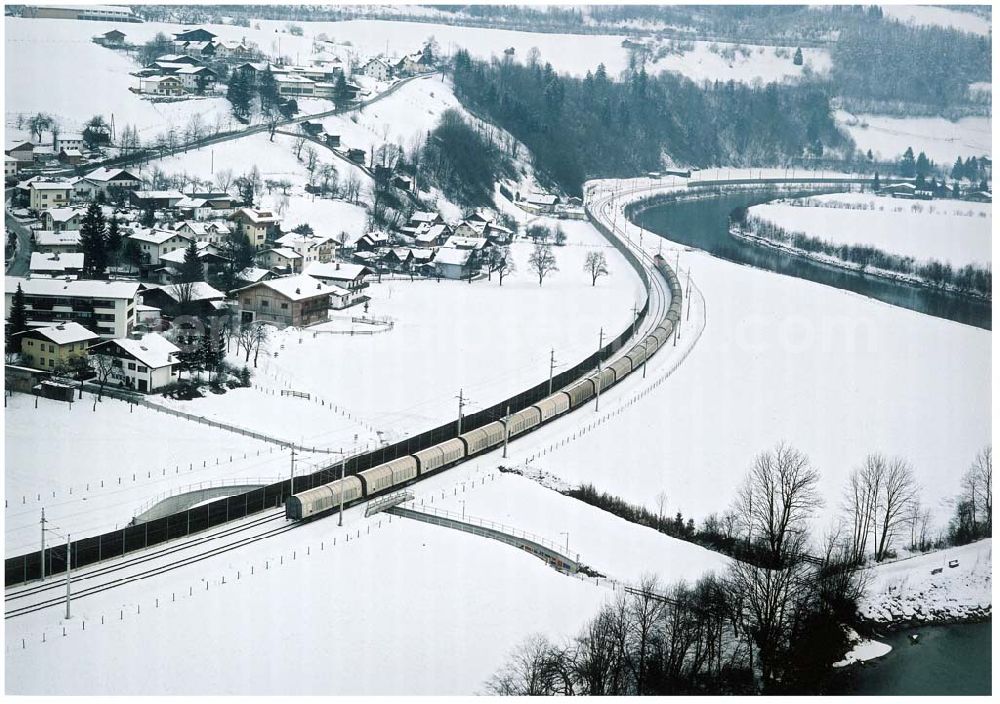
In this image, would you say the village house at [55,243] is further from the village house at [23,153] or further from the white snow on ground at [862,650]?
the white snow on ground at [862,650]

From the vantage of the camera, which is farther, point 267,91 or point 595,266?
point 267,91

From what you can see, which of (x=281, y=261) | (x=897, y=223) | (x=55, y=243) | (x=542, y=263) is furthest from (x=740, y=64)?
(x=55, y=243)

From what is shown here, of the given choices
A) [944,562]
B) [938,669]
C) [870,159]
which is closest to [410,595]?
[938,669]

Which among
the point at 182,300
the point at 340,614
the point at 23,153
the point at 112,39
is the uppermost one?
the point at 112,39

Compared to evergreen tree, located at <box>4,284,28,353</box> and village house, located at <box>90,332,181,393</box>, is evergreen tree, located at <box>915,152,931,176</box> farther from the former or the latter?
evergreen tree, located at <box>4,284,28,353</box>

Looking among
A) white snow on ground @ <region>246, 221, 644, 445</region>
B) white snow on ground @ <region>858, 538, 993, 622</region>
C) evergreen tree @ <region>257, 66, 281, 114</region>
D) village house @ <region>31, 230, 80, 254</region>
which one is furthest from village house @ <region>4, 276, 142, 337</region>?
evergreen tree @ <region>257, 66, 281, 114</region>

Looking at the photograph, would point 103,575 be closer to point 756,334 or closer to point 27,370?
point 27,370

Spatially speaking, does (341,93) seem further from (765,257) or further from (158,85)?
(765,257)

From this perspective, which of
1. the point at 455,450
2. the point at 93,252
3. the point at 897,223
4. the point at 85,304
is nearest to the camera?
the point at 455,450
